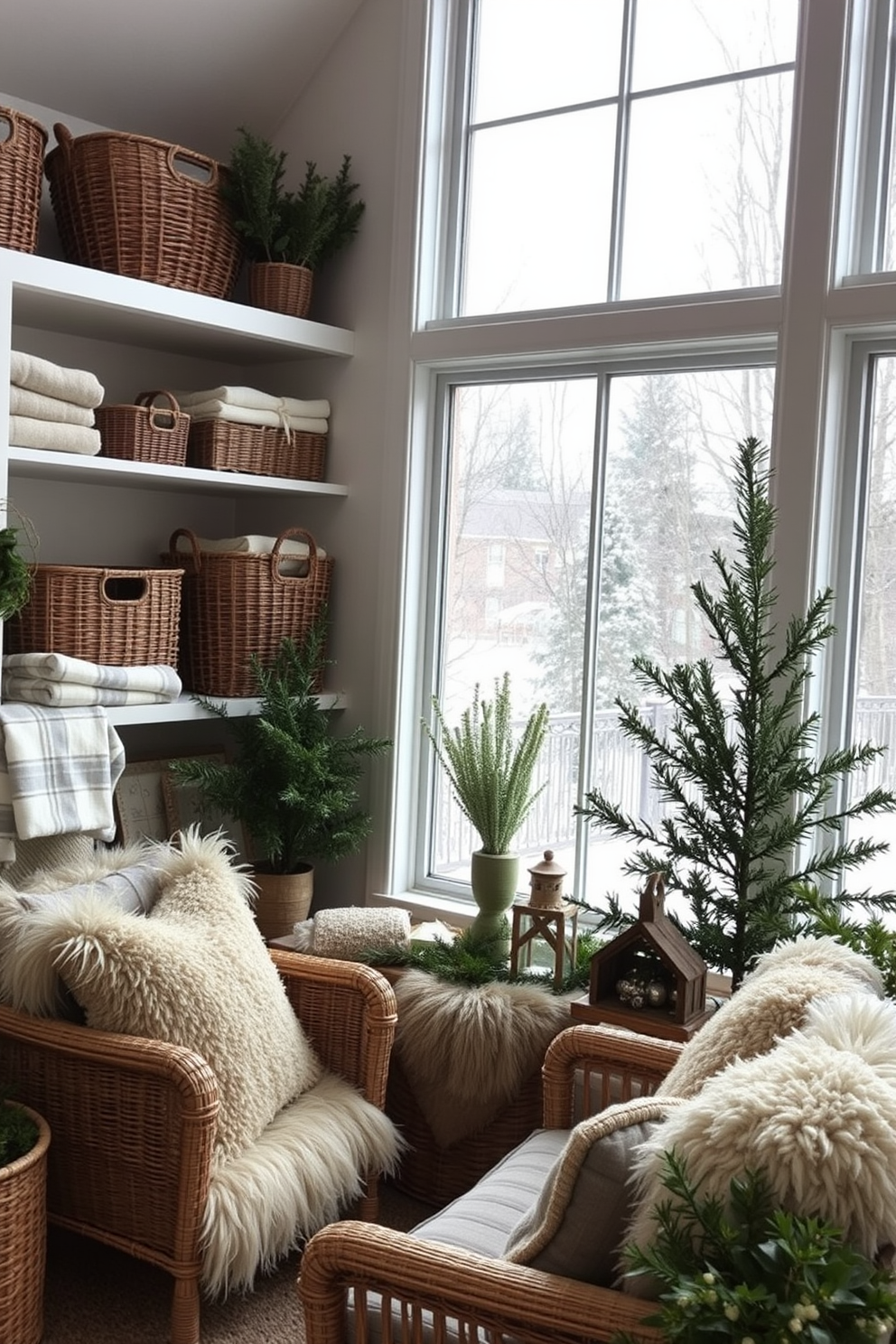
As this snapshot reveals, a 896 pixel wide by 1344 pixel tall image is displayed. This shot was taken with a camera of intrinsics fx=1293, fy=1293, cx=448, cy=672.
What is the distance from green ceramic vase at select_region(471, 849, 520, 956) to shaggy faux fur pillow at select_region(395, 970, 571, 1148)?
0.23 m

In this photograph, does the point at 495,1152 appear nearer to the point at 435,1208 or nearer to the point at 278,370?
the point at 435,1208

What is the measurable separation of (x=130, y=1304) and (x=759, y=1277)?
1506 mm

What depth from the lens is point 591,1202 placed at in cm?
151

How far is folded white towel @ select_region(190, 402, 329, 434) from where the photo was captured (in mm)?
3189

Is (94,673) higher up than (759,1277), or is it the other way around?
(94,673)

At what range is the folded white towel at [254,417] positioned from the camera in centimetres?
319

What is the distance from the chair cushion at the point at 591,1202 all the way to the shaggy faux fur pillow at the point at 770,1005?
172 millimetres

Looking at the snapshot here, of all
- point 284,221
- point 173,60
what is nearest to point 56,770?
point 284,221

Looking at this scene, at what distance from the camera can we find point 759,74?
2.84m

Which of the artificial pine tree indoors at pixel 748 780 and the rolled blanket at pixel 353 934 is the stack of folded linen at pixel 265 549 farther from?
the artificial pine tree indoors at pixel 748 780

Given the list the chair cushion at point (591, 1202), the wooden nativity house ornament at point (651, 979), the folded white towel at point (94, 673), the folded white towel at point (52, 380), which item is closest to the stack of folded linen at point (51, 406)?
the folded white towel at point (52, 380)

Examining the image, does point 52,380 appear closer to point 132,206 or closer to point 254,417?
point 132,206

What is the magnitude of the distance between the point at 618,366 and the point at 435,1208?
6.38 ft

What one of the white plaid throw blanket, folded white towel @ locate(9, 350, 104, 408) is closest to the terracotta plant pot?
the white plaid throw blanket
